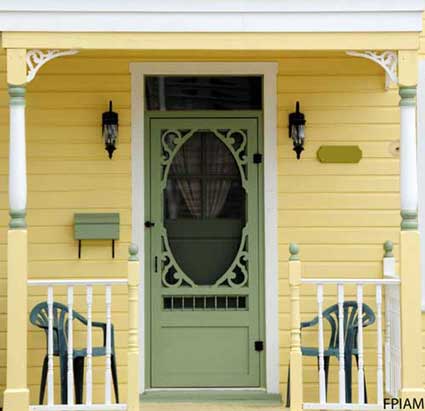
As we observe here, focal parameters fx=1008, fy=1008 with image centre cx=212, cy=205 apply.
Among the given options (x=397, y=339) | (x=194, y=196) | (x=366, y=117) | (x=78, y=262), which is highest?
(x=366, y=117)

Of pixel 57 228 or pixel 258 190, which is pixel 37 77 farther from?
pixel 258 190

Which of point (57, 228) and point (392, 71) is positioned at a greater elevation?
point (392, 71)

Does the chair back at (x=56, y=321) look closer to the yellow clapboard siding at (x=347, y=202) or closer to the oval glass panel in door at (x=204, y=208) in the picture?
the oval glass panel in door at (x=204, y=208)

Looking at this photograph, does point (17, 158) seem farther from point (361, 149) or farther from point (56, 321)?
point (361, 149)

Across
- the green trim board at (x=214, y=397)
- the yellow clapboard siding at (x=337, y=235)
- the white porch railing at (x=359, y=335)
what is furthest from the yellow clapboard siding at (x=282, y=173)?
the green trim board at (x=214, y=397)

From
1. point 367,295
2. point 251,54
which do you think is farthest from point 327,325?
point 251,54

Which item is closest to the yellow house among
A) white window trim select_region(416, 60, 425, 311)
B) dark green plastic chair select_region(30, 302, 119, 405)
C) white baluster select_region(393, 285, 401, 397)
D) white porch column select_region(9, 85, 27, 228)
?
white window trim select_region(416, 60, 425, 311)

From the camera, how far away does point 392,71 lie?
6.87m

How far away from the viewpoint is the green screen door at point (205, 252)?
789 centimetres

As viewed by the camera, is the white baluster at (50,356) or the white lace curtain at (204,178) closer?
the white baluster at (50,356)

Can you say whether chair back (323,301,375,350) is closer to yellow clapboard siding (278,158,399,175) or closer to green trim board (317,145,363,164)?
yellow clapboard siding (278,158,399,175)

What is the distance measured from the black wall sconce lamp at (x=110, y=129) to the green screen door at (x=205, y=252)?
0.29 meters

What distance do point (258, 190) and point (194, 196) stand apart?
510 millimetres

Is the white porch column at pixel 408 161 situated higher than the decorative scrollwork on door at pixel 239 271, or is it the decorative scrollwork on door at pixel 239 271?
the white porch column at pixel 408 161
